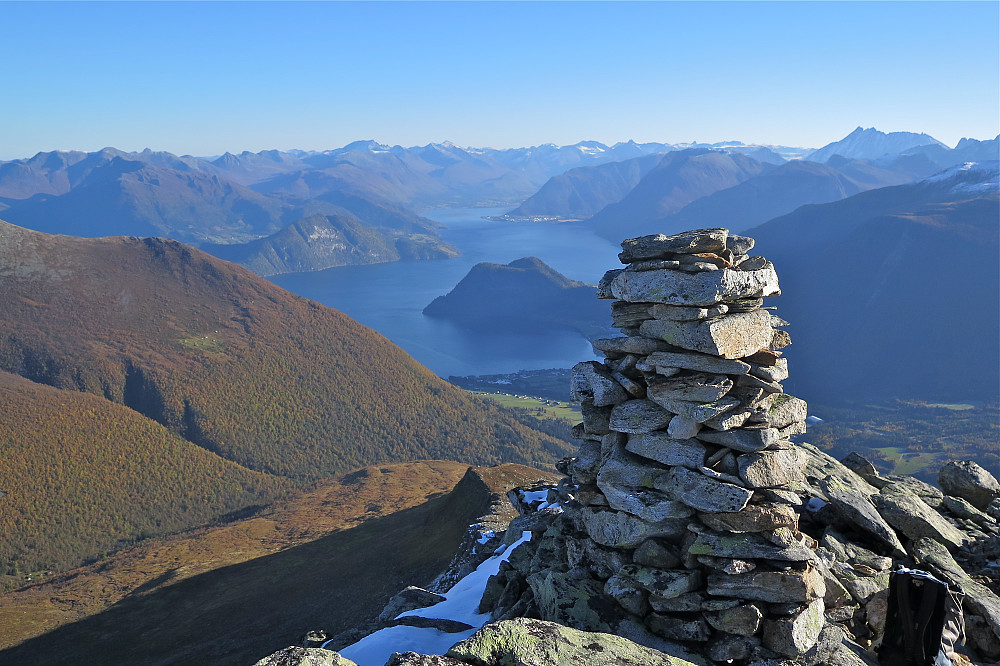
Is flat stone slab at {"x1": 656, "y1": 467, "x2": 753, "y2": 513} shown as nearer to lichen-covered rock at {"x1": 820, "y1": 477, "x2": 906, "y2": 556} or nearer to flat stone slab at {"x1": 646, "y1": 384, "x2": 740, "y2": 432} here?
flat stone slab at {"x1": 646, "y1": 384, "x2": 740, "y2": 432}

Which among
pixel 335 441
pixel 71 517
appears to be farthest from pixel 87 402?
pixel 335 441

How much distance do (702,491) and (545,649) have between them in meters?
6.51

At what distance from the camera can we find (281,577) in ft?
182

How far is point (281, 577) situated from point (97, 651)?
534 inches

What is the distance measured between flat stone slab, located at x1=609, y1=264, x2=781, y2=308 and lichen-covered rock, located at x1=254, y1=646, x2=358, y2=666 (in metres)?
11.7

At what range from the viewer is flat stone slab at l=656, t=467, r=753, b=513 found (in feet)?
55.1

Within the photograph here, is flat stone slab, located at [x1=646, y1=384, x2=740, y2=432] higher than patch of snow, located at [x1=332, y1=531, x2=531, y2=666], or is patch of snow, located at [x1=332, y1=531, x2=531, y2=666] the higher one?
flat stone slab, located at [x1=646, y1=384, x2=740, y2=432]

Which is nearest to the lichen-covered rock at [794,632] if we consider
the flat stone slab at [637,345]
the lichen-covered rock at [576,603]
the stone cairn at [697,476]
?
the stone cairn at [697,476]

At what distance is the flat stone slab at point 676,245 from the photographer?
60.0ft

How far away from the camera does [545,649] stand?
12922mm

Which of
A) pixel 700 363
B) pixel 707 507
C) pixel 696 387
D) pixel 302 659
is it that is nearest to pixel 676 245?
pixel 700 363

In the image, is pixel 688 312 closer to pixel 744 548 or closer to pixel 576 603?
pixel 744 548

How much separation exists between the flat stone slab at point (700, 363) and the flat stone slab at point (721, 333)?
0.64ft

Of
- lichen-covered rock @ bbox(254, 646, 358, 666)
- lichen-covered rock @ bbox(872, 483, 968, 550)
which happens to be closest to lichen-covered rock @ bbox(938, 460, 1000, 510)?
lichen-covered rock @ bbox(872, 483, 968, 550)
